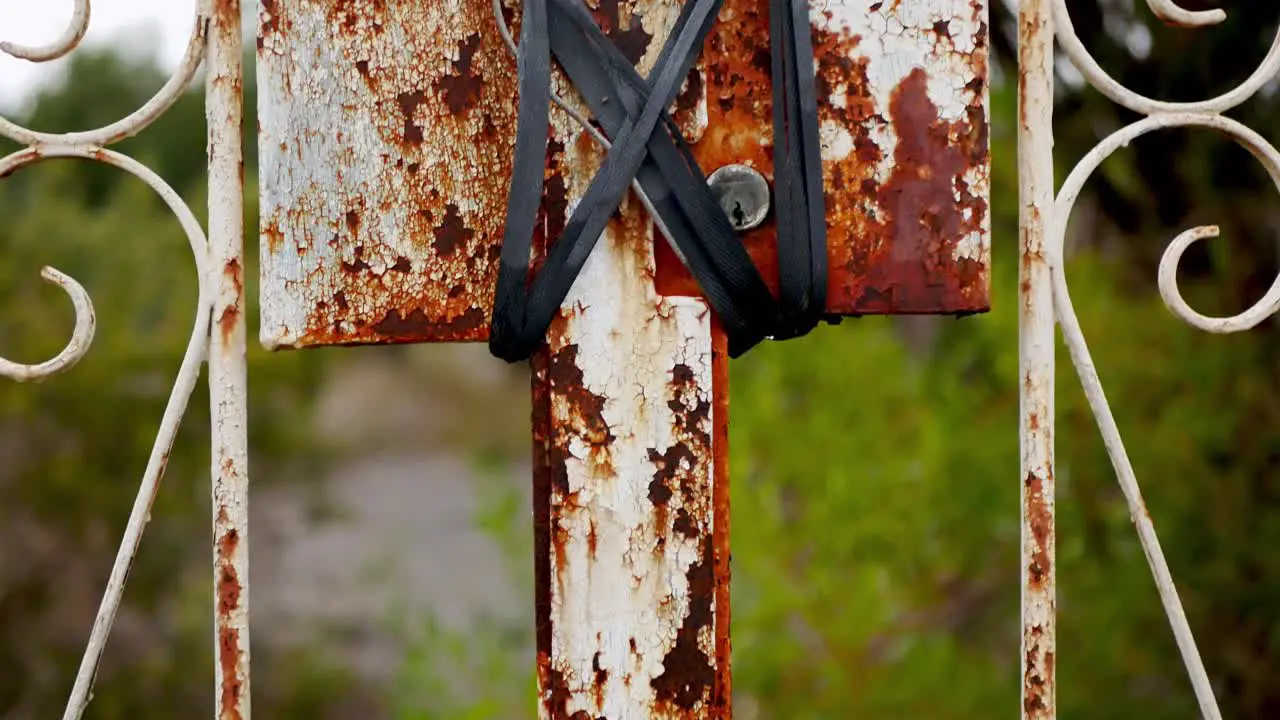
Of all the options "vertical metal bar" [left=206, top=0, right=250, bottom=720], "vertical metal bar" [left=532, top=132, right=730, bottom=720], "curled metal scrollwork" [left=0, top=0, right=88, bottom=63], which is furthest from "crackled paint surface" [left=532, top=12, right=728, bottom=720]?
"curled metal scrollwork" [left=0, top=0, right=88, bottom=63]

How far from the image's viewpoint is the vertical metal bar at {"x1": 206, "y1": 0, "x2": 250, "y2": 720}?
74cm

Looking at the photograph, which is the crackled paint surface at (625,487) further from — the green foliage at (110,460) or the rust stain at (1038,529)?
the green foliage at (110,460)

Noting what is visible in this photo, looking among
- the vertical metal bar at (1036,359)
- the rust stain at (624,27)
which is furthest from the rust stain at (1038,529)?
the rust stain at (624,27)

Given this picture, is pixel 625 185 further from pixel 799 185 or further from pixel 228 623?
pixel 228 623

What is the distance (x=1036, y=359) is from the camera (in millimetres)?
774

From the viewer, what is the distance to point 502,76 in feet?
2.49

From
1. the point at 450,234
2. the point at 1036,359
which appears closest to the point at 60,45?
the point at 450,234

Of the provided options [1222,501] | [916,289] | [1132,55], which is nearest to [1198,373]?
[1222,501]

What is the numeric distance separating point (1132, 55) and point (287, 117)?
143 cm

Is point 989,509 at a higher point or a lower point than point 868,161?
lower

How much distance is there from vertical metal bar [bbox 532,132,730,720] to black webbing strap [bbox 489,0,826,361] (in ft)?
0.08

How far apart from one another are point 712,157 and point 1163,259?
31 cm

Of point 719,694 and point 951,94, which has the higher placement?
point 951,94

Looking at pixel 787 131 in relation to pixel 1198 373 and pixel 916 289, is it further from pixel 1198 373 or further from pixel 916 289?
pixel 1198 373
